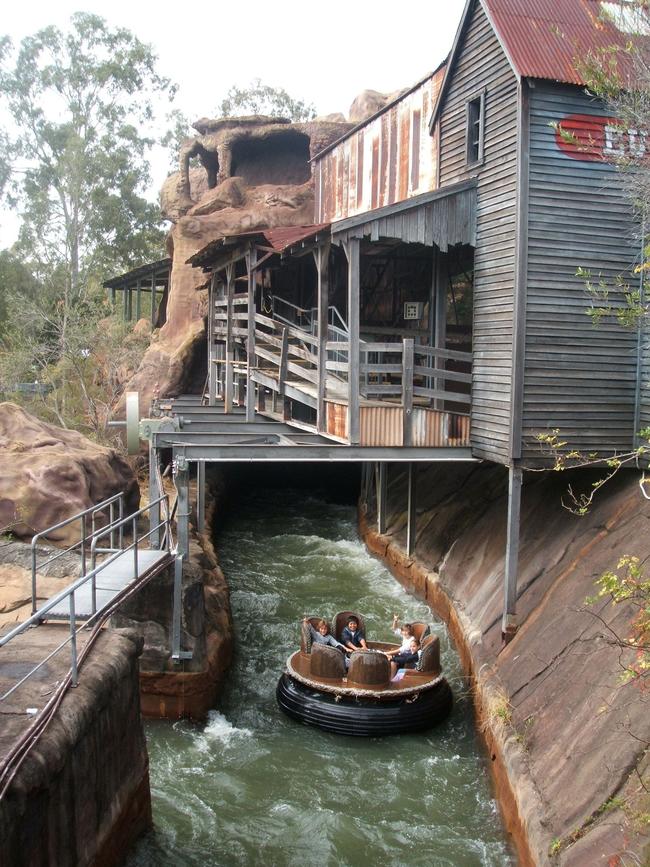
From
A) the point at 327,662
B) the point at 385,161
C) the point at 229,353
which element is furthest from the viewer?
the point at 229,353

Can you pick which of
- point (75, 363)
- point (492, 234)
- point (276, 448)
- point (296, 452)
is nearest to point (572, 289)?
point (492, 234)

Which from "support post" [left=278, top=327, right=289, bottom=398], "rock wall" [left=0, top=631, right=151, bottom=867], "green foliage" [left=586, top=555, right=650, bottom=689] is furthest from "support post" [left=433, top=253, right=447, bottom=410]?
"rock wall" [left=0, top=631, right=151, bottom=867]

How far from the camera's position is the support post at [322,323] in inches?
507

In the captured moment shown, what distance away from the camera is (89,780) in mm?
6785

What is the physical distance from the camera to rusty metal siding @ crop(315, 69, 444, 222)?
15.3 metres

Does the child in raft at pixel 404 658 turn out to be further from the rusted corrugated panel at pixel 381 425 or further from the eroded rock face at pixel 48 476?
the eroded rock face at pixel 48 476

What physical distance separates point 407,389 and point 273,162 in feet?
71.9

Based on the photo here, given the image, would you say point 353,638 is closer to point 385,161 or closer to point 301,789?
point 301,789

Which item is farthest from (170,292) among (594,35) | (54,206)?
(594,35)

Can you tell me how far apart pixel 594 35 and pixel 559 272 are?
401 cm

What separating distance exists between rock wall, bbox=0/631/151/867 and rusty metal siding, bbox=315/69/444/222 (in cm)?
1036

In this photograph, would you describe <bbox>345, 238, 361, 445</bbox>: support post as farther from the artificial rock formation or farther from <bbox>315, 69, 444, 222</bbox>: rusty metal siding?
the artificial rock formation

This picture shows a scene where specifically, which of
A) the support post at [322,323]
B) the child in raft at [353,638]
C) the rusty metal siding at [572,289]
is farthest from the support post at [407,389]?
the child in raft at [353,638]

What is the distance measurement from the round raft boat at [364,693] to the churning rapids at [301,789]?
0.59 ft
